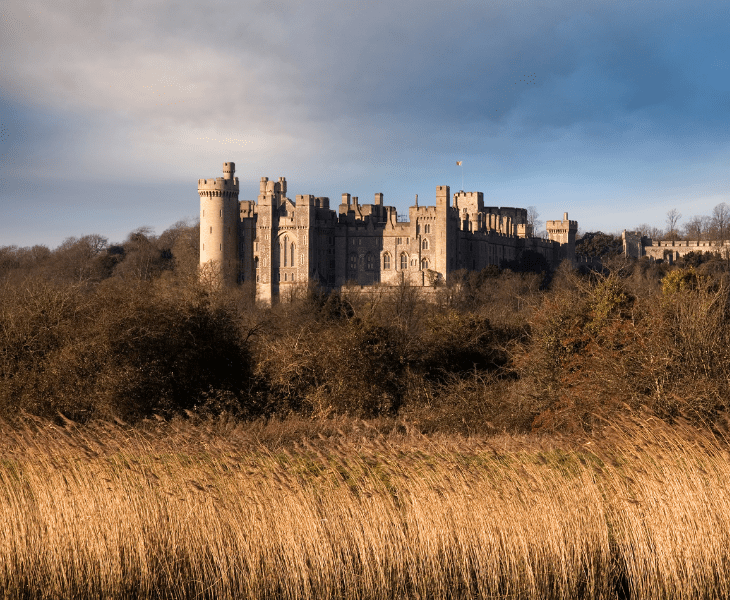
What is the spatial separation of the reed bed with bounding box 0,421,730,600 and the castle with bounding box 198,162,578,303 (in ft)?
180

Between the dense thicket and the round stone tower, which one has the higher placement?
the round stone tower

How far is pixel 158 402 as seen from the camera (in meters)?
19.2

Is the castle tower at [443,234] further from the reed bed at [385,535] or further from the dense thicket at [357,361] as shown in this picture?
the reed bed at [385,535]

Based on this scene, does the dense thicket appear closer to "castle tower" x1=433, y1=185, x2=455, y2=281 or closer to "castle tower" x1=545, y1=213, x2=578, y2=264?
"castle tower" x1=433, y1=185, x2=455, y2=281

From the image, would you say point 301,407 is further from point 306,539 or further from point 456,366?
point 306,539

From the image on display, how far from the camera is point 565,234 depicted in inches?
3319

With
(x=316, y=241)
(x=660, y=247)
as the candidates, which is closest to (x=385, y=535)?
(x=316, y=241)

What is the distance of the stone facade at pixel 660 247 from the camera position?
89062 mm

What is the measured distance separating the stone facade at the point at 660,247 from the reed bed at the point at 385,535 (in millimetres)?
81289

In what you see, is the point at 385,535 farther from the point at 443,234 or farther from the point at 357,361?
the point at 443,234

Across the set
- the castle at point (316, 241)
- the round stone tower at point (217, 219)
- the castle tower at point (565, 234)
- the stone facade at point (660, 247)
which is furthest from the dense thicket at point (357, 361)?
the stone facade at point (660, 247)

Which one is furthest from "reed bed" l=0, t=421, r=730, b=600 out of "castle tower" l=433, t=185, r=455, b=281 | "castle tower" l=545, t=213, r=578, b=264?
"castle tower" l=545, t=213, r=578, b=264

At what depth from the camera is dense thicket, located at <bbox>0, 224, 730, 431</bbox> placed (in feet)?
51.4

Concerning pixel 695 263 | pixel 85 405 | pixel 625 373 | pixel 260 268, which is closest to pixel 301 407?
pixel 85 405
